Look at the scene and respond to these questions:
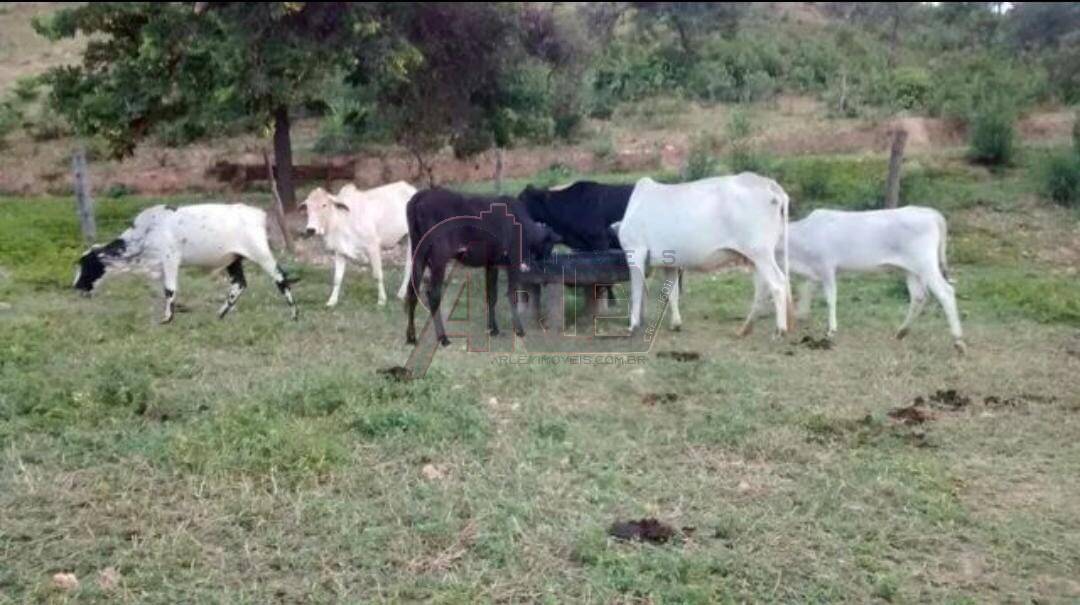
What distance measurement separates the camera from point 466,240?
8711mm

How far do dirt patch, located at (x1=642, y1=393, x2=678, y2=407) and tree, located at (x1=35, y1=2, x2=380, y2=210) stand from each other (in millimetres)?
3992

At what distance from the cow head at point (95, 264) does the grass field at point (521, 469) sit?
0.62m

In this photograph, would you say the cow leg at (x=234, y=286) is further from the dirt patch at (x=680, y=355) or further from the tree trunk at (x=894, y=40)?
the tree trunk at (x=894, y=40)

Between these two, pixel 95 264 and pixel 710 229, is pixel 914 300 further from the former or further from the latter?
pixel 95 264

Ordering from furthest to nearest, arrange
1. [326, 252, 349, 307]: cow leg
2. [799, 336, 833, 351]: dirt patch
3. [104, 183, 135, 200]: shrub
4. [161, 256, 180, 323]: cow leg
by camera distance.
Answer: [104, 183, 135, 200]: shrub, [326, 252, 349, 307]: cow leg, [161, 256, 180, 323]: cow leg, [799, 336, 833, 351]: dirt patch

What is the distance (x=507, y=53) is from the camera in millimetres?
14328

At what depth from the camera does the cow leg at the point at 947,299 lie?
8602 mm

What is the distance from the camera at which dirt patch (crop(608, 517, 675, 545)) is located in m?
4.55

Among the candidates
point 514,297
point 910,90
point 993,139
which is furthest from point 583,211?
point 910,90

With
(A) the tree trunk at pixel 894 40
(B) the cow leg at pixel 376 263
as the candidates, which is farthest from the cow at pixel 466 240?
(A) the tree trunk at pixel 894 40

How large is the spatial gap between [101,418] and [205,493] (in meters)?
1.50

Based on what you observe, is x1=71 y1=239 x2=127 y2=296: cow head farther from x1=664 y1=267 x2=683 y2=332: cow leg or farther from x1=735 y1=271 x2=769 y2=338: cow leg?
x1=735 y1=271 x2=769 y2=338: cow leg

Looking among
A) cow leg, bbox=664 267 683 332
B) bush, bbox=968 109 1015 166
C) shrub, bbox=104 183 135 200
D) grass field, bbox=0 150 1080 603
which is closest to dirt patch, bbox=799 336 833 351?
grass field, bbox=0 150 1080 603

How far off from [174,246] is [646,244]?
14.3 ft
